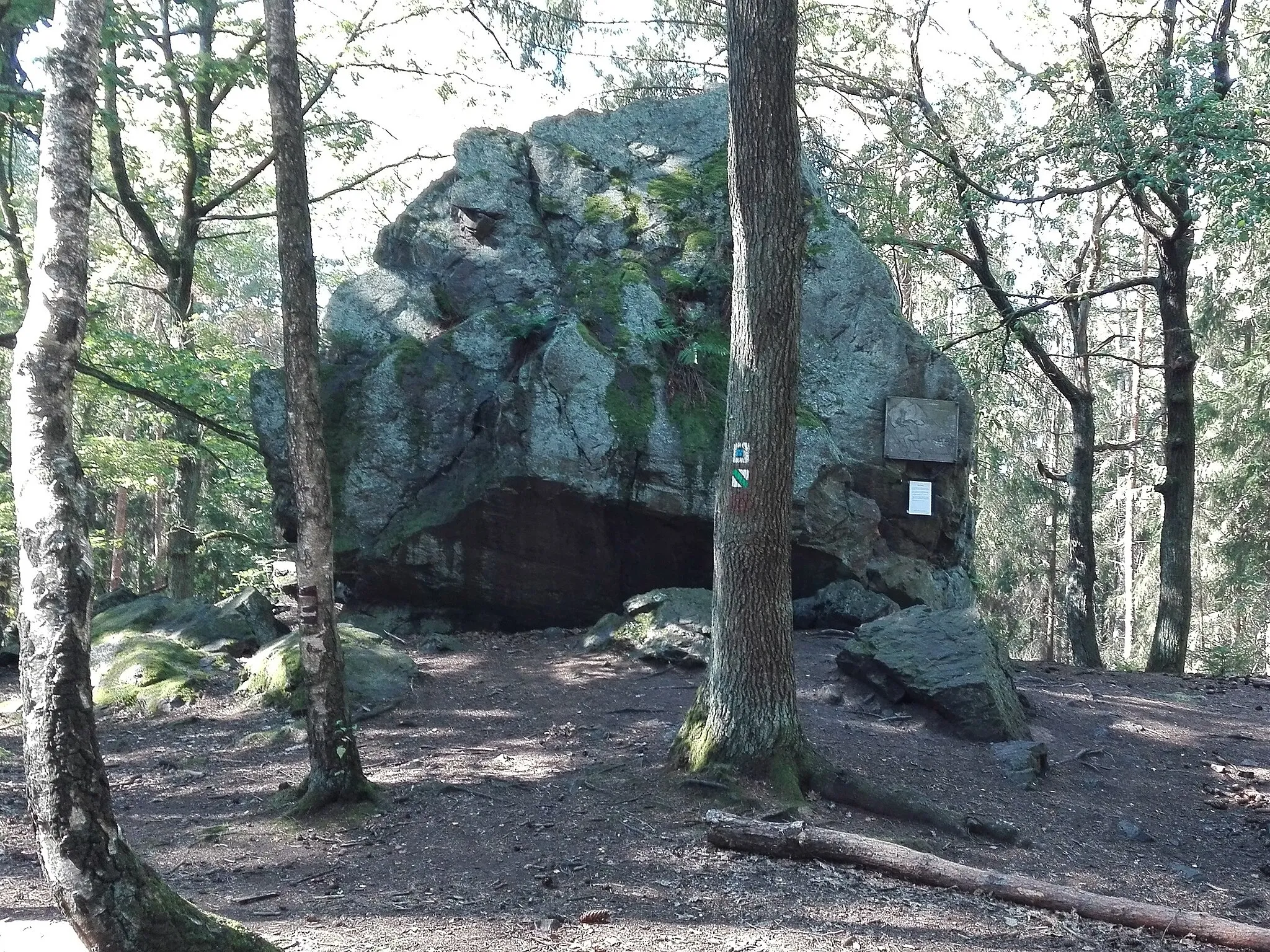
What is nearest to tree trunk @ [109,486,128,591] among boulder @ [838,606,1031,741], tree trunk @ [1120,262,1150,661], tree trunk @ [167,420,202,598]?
tree trunk @ [167,420,202,598]

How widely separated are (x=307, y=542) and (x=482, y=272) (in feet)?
24.6

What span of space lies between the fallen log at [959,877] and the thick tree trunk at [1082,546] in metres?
9.92

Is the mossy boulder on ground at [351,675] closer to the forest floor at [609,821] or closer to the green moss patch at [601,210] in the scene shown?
the forest floor at [609,821]

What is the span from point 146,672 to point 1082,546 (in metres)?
12.8

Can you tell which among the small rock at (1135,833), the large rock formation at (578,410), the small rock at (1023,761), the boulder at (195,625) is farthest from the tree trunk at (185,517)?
the small rock at (1135,833)

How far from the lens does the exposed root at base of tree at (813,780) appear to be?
625 centimetres

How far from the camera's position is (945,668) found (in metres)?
8.75

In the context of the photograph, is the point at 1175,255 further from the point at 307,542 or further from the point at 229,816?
the point at 229,816

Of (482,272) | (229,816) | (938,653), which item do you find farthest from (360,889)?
(482,272)

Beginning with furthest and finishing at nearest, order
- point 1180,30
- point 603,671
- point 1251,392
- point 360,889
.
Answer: point 1251,392, point 1180,30, point 603,671, point 360,889

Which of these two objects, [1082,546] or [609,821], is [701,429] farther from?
[1082,546]

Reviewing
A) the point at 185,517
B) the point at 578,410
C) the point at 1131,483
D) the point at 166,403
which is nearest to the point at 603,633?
the point at 578,410

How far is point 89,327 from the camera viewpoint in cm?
1368

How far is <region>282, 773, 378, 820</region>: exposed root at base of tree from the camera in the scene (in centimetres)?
618
